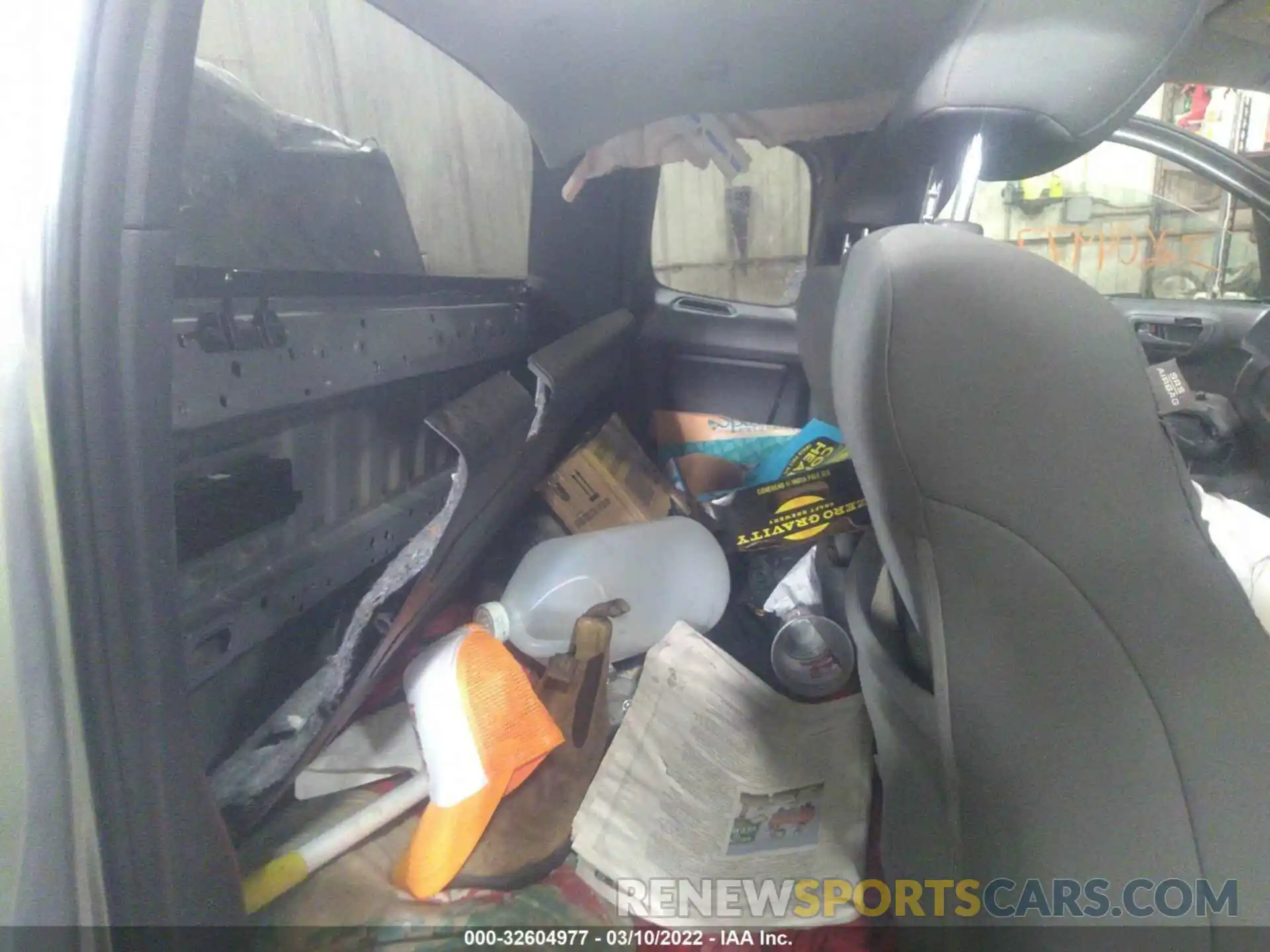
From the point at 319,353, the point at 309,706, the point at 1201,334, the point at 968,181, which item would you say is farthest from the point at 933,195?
the point at 1201,334

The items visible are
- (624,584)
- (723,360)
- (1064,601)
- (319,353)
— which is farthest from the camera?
(723,360)

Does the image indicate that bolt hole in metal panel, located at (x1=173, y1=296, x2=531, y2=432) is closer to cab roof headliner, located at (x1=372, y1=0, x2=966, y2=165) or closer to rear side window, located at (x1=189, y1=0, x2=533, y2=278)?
rear side window, located at (x1=189, y1=0, x2=533, y2=278)

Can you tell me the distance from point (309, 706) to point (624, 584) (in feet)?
1.84

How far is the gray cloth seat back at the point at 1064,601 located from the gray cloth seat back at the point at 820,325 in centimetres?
19

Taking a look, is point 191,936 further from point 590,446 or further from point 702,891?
point 590,446

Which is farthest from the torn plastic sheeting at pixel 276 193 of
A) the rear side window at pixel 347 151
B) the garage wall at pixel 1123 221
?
the garage wall at pixel 1123 221

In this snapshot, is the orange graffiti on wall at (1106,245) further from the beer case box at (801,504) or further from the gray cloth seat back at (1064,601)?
the gray cloth seat back at (1064,601)

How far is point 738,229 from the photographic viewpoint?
2398mm

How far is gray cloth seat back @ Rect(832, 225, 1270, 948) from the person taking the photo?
0.49 m

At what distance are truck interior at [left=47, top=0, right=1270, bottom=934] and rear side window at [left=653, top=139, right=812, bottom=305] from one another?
1.31 feet

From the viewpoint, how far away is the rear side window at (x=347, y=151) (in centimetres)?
87

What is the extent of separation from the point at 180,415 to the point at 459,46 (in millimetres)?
665

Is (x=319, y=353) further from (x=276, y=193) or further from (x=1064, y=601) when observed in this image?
(x=1064, y=601)

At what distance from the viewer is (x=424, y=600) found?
906mm
